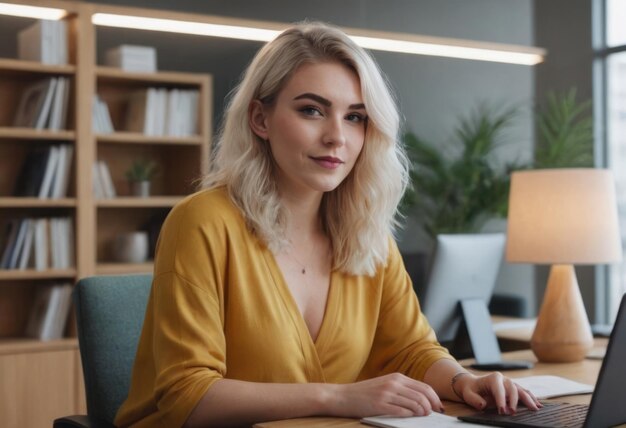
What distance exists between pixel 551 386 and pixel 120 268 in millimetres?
3120

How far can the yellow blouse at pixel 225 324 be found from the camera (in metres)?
1.80

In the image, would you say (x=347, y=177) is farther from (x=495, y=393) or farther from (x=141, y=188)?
(x=141, y=188)

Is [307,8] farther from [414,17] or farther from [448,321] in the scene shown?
[448,321]

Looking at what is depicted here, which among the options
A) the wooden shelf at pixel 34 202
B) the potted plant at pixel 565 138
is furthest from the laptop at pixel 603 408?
the potted plant at pixel 565 138

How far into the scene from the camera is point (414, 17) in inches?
263

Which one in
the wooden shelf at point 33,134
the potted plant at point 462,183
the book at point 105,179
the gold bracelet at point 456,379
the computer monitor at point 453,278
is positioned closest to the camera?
the gold bracelet at point 456,379

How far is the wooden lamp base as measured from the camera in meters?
2.79

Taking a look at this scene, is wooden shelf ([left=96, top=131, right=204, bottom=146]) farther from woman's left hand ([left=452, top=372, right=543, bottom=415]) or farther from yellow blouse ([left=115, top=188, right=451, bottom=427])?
woman's left hand ([left=452, top=372, right=543, bottom=415])

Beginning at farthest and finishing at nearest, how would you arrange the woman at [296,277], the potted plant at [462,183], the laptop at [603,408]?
the potted plant at [462,183], the woman at [296,277], the laptop at [603,408]

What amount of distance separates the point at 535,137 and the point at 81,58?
403 centimetres

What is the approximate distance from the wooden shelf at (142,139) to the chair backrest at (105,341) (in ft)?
8.98

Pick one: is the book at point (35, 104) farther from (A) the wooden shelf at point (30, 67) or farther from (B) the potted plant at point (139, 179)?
(B) the potted plant at point (139, 179)

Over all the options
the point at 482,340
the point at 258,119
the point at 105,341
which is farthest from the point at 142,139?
the point at 258,119

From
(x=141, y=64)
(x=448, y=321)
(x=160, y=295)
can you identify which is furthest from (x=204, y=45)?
(x=160, y=295)
